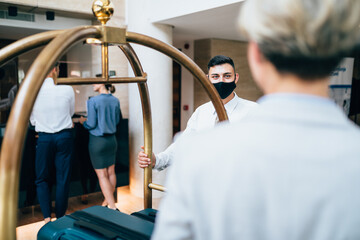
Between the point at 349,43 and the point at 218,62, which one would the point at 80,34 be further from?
the point at 218,62

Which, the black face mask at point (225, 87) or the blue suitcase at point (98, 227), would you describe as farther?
the black face mask at point (225, 87)

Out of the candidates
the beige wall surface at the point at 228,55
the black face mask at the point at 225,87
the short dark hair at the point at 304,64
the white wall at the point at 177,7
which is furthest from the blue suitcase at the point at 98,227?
the beige wall surface at the point at 228,55

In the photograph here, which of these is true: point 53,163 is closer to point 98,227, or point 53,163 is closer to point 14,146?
point 98,227

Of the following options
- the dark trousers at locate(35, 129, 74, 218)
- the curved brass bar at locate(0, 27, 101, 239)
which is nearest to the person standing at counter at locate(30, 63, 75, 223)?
the dark trousers at locate(35, 129, 74, 218)

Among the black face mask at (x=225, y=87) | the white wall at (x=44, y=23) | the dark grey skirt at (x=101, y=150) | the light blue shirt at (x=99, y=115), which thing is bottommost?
the dark grey skirt at (x=101, y=150)

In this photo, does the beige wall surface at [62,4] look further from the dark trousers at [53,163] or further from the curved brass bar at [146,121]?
the curved brass bar at [146,121]

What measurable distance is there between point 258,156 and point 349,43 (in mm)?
247

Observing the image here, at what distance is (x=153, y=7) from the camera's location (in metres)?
4.04

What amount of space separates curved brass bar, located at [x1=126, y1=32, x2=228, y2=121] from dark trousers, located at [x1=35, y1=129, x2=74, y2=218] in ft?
8.06

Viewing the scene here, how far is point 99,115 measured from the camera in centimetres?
371

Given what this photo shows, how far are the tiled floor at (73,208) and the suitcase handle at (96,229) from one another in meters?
2.36

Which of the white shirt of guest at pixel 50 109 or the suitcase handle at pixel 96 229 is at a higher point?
the white shirt of guest at pixel 50 109

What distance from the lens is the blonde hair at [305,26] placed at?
0.50 m

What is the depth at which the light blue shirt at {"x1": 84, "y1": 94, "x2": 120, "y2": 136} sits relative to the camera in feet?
12.1
